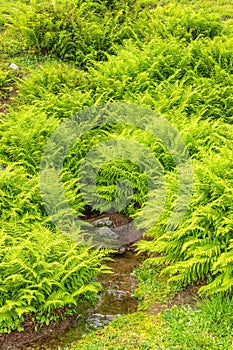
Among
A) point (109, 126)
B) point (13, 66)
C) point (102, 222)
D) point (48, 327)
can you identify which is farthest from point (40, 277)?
point (13, 66)

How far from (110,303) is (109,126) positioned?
4.93 m

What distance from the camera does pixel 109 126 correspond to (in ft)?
36.6

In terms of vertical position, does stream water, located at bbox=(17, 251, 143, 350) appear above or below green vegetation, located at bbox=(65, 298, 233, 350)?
below

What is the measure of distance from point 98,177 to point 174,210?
2584 millimetres

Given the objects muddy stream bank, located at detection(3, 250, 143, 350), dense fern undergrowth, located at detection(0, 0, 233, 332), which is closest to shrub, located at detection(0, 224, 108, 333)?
dense fern undergrowth, located at detection(0, 0, 233, 332)

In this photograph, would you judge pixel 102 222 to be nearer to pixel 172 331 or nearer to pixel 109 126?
pixel 109 126

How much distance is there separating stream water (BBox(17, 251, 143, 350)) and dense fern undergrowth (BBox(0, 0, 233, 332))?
1.09 feet

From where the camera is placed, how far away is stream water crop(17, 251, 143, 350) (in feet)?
21.7

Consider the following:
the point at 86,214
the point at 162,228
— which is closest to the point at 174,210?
the point at 162,228

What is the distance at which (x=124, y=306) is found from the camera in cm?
741

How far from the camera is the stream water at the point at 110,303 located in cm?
661

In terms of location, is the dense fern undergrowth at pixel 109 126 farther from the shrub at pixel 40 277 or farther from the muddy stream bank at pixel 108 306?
the muddy stream bank at pixel 108 306

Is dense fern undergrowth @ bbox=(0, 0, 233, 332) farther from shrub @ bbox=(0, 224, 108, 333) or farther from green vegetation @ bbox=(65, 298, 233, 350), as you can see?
green vegetation @ bbox=(65, 298, 233, 350)

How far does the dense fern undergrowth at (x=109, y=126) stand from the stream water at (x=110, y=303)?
1.09 ft
